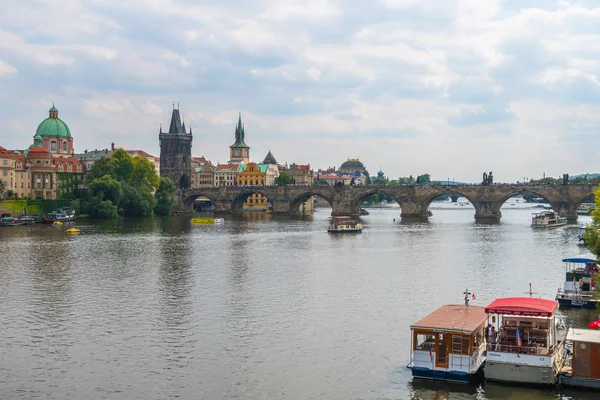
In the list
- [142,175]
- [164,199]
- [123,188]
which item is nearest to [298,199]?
[164,199]

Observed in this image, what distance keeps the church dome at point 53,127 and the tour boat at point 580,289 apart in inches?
5950

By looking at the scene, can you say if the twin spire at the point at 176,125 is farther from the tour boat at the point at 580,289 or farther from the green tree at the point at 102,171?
the tour boat at the point at 580,289

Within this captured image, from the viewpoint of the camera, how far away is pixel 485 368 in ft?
97.4

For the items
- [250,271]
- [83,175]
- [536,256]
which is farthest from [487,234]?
[83,175]

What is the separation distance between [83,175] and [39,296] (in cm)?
10462

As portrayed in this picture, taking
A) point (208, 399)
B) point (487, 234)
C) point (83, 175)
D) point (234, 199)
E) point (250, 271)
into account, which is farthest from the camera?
point (234, 199)

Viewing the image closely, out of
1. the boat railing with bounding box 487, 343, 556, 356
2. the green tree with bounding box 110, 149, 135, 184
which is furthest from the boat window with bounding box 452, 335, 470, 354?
the green tree with bounding box 110, 149, 135, 184

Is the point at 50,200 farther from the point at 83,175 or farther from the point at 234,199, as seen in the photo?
the point at 234,199

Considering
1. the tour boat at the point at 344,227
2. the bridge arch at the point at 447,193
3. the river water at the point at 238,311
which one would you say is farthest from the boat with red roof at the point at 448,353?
the bridge arch at the point at 447,193

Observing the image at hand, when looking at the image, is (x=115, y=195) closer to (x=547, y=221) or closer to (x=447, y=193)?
(x=447, y=193)

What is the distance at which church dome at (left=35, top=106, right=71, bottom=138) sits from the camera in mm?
176125

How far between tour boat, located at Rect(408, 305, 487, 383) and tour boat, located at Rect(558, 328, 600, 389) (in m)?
3.39

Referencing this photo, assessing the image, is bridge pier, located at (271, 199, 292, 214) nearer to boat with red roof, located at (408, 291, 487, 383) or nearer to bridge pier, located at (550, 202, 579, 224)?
bridge pier, located at (550, 202, 579, 224)

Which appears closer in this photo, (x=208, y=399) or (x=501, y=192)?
(x=208, y=399)
